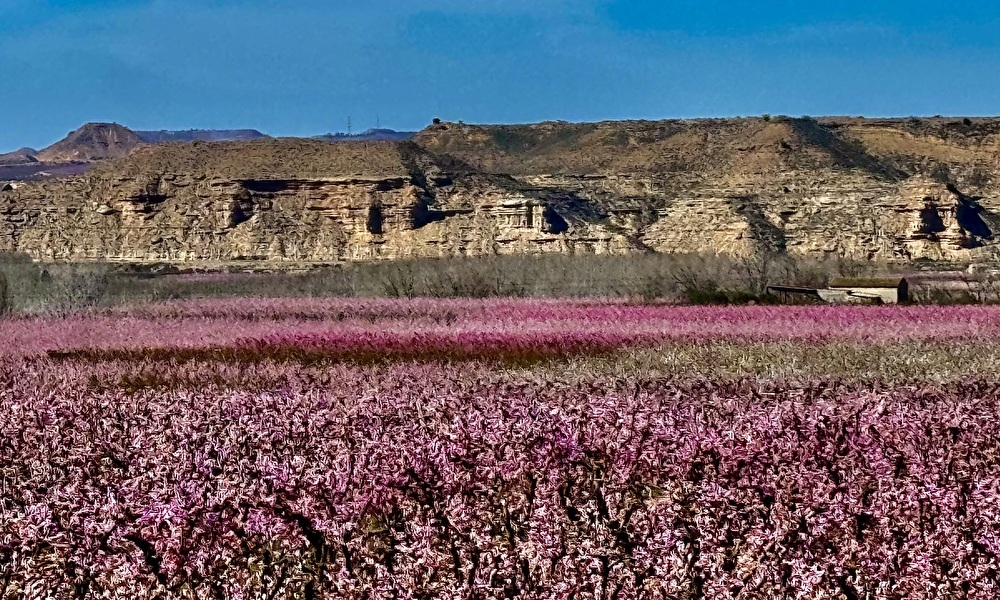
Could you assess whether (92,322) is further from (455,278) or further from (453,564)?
(455,278)

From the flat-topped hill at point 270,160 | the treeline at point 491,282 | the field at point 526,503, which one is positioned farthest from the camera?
the flat-topped hill at point 270,160

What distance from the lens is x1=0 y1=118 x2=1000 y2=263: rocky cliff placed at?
89062mm

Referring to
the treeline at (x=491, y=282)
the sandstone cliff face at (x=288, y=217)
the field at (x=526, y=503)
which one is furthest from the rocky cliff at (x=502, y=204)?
the field at (x=526, y=503)

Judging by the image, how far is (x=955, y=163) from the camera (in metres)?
111

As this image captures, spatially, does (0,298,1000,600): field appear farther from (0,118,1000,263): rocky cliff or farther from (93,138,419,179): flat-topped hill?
(93,138,419,179): flat-topped hill

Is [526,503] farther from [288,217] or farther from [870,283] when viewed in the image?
[288,217]

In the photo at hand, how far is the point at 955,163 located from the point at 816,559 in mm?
112165

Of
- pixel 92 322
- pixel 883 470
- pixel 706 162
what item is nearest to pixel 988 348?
pixel 883 470

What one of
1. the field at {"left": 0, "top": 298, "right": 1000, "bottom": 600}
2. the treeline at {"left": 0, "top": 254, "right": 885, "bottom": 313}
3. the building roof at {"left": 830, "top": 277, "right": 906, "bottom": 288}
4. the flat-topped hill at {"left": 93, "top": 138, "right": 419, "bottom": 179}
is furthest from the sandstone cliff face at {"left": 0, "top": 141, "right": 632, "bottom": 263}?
the field at {"left": 0, "top": 298, "right": 1000, "bottom": 600}

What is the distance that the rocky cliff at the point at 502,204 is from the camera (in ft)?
292

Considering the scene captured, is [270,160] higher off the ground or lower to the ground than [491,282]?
higher

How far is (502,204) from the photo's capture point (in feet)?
317

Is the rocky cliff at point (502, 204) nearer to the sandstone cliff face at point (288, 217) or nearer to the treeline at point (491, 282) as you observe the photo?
the sandstone cliff face at point (288, 217)

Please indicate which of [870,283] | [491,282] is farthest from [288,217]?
[870,283]
